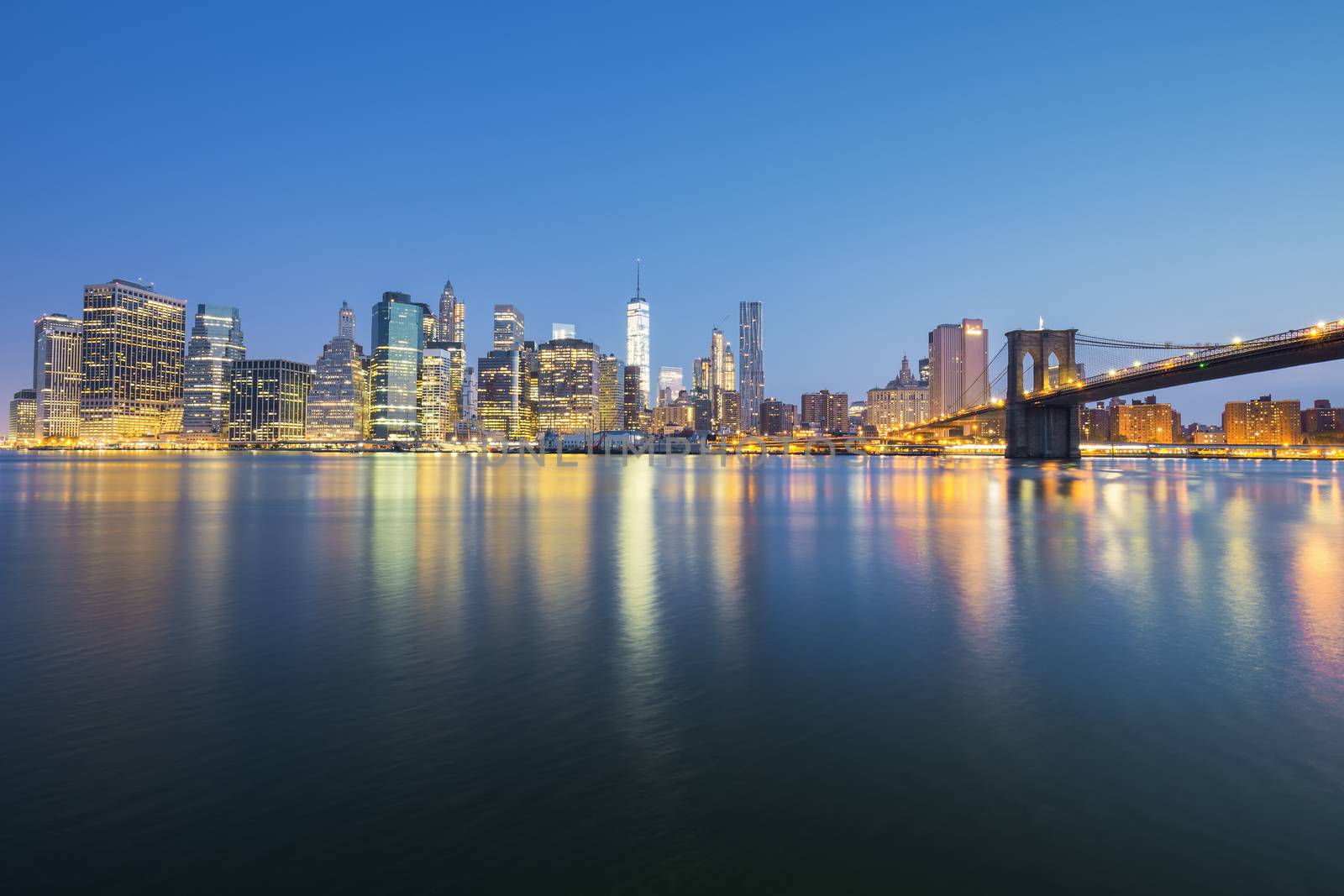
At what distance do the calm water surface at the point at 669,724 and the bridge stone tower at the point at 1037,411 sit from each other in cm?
9437

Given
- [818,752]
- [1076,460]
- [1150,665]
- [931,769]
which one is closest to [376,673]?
[818,752]

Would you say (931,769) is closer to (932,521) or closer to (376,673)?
(376,673)

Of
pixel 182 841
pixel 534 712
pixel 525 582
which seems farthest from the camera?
pixel 525 582

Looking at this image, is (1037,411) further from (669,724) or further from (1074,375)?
(669,724)

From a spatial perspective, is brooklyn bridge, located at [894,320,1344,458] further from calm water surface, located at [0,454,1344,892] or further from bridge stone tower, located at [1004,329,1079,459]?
calm water surface, located at [0,454,1344,892]

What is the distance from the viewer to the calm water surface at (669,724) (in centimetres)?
588

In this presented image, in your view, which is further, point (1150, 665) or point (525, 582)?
point (525, 582)

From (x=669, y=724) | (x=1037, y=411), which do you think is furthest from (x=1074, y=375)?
(x=669, y=724)

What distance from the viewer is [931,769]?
7.53 metres

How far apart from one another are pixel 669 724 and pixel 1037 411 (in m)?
115

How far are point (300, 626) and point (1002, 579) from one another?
15268 mm

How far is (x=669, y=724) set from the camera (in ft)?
28.9

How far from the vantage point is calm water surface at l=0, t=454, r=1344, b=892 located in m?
5.88

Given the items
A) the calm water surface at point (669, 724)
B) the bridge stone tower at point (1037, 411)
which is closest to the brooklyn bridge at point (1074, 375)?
the bridge stone tower at point (1037, 411)
